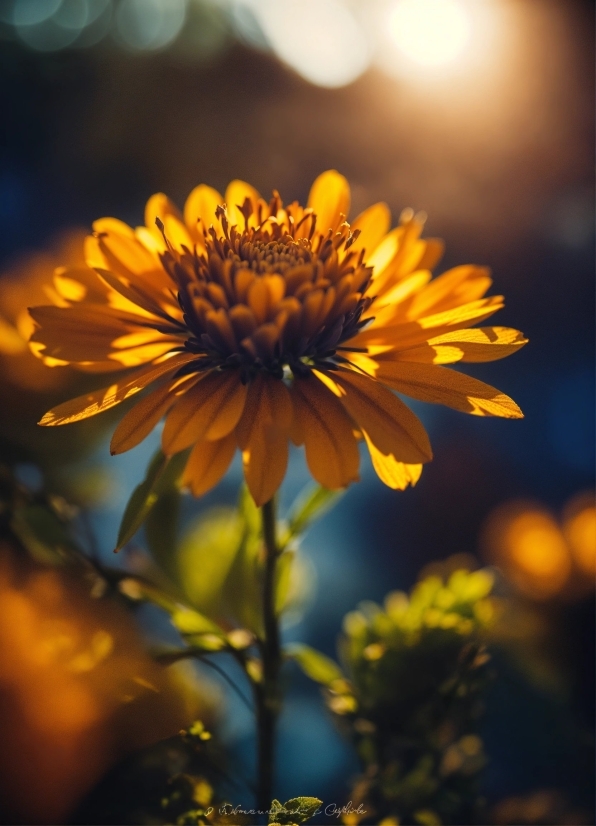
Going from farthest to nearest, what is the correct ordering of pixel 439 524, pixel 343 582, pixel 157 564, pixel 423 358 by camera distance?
pixel 439 524, pixel 343 582, pixel 157 564, pixel 423 358

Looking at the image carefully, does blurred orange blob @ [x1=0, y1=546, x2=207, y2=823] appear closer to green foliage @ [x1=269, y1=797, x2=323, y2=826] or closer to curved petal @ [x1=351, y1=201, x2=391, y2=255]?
green foliage @ [x1=269, y1=797, x2=323, y2=826]

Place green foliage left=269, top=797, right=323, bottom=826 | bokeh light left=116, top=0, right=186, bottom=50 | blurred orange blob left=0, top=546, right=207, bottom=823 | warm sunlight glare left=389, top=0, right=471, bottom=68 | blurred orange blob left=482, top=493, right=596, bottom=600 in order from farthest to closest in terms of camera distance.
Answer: bokeh light left=116, top=0, right=186, bottom=50 → warm sunlight glare left=389, top=0, right=471, bottom=68 → blurred orange blob left=482, top=493, right=596, bottom=600 → blurred orange blob left=0, top=546, right=207, bottom=823 → green foliage left=269, top=797, right=323, bottom=826

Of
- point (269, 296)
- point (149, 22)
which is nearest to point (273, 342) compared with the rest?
point (269, 296)

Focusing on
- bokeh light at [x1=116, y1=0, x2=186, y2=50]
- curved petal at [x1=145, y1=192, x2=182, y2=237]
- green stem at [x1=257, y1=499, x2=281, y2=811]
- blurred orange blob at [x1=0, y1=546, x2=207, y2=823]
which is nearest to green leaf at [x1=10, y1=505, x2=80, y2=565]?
blurred orange blob at [x1=0, y1=546, x2=207, y2=823]

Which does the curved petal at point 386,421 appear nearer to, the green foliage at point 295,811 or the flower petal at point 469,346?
the flower petal at point 469,346

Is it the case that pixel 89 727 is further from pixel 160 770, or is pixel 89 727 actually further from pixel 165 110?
pixel 165 110

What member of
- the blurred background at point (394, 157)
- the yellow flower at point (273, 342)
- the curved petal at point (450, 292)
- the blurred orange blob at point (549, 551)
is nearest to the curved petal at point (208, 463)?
the yellow flower at point (273, 342)

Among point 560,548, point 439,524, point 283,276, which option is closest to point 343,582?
point 439,524

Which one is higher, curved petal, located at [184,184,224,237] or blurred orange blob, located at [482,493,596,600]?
curved petal, located at [184,184,224,237]

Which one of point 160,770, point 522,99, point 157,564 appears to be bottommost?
point 160,770
